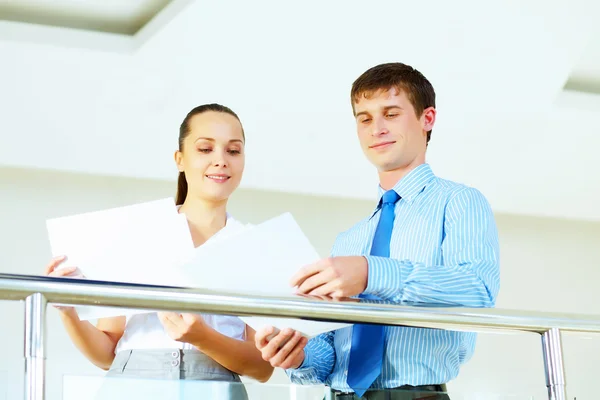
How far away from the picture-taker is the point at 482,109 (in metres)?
6.09

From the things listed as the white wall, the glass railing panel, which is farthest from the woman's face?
the white wall

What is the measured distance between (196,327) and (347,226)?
544 centimetres

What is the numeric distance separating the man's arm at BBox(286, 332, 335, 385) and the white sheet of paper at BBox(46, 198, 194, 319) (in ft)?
1.11

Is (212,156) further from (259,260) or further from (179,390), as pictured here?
(179,390)

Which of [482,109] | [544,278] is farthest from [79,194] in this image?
[544,278]

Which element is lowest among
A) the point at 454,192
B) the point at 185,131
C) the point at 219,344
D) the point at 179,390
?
the point at 179,390

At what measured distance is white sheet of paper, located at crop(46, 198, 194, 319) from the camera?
6.10ft

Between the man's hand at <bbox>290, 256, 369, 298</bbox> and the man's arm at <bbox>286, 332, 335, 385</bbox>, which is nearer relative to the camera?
the man's hand at <bbox>290, 256, 369, 298</bbox>

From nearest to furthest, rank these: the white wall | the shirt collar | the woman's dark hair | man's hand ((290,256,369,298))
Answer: man's hand ((290,256,369,298))
the shirt collar
the woman's dark hair
the white wall

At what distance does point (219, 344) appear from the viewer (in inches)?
74.2

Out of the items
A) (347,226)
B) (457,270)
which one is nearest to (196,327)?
(457,270)

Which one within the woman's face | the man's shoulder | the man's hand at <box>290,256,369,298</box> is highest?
the woman's face

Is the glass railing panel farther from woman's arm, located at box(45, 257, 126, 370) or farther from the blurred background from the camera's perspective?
the blurred background

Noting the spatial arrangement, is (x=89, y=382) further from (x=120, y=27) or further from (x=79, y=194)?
(x=79, y=194)
